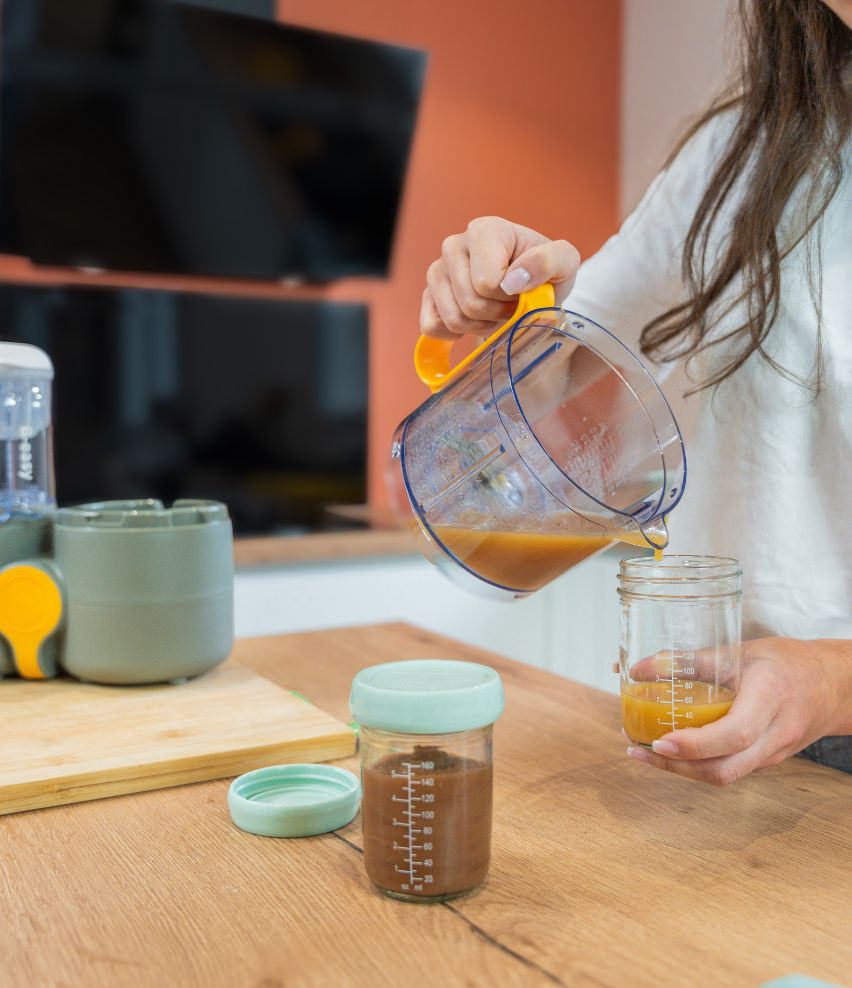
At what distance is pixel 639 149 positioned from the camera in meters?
3.40

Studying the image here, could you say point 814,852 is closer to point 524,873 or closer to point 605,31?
point 524,873

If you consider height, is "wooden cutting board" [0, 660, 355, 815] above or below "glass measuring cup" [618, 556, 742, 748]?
below

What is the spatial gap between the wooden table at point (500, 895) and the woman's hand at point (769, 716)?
58 millimetres

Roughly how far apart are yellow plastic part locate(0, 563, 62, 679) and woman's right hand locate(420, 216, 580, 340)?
504 mm

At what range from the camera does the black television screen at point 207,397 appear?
8.19 ft

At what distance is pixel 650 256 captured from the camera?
1259mm

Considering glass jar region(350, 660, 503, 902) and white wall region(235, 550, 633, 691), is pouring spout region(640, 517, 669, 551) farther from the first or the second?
white wall region(235, 550, 633, 691)

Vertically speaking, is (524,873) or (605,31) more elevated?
(605,31)

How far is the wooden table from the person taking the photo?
559 millimetres

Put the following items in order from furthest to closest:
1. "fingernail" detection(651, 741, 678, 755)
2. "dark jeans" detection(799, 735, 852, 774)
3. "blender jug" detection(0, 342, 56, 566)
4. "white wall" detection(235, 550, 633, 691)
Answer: "white wall" detection(235, 550, 633, 691) → "blender jug" detection(0, 342, 56, 566) → "dark jeans" detection(799, 735, 852, 774) → "fingernail" detection(651, 741, 678, 755)

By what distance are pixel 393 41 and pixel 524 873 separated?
2698 millimetres

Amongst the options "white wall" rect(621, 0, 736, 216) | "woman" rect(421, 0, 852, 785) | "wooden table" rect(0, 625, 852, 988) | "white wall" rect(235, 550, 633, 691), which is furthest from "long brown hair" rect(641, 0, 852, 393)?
"white wall" rect(621, 0, 736, 216)

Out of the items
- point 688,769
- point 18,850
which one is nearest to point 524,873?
point 688,769

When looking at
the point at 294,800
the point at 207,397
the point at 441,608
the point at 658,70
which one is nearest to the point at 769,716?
the point at 294,800
